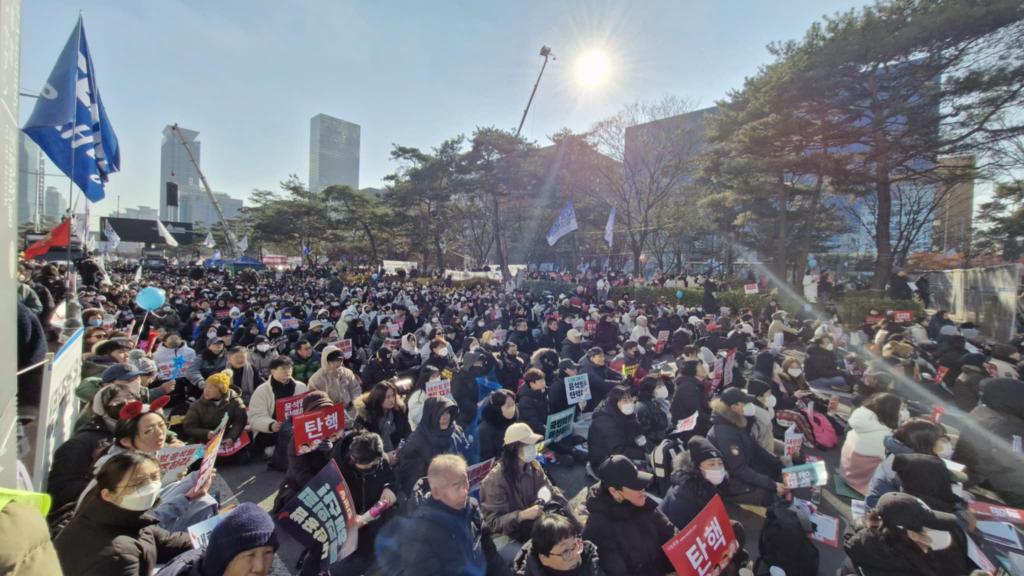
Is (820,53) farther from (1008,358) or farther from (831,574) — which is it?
(831,574)

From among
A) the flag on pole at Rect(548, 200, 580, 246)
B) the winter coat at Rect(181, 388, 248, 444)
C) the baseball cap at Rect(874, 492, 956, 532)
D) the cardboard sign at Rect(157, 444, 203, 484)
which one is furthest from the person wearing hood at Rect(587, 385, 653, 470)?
the flag on pole at Rect(548, 200, 580, 246)

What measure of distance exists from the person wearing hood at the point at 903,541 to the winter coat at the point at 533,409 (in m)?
3.32

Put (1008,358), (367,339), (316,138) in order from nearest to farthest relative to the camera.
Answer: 1. (1008,358)
2. (367,339)
3. (316,138)

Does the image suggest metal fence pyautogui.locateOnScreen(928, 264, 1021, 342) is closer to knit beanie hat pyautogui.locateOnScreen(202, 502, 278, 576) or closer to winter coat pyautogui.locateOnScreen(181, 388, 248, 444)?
knit beanie hat pyautogui.locateOnScreen(202, 502, 278, 576)

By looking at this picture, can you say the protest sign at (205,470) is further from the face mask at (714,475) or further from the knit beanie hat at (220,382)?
the face mask at (714,475)

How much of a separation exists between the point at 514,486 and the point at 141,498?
7.32 ft

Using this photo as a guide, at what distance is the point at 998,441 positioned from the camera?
429 centimetres

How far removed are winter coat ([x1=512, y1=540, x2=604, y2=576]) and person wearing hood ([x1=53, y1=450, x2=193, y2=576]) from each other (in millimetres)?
1811

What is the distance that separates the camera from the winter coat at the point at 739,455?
4.13 meters

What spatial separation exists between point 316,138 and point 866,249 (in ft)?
487

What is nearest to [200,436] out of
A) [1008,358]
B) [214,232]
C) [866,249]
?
[1008,358]

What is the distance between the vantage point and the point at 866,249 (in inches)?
1341

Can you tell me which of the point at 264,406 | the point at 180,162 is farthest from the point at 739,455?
the point at 180,162

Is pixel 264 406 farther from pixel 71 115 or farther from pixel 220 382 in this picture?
pixel 71 115
